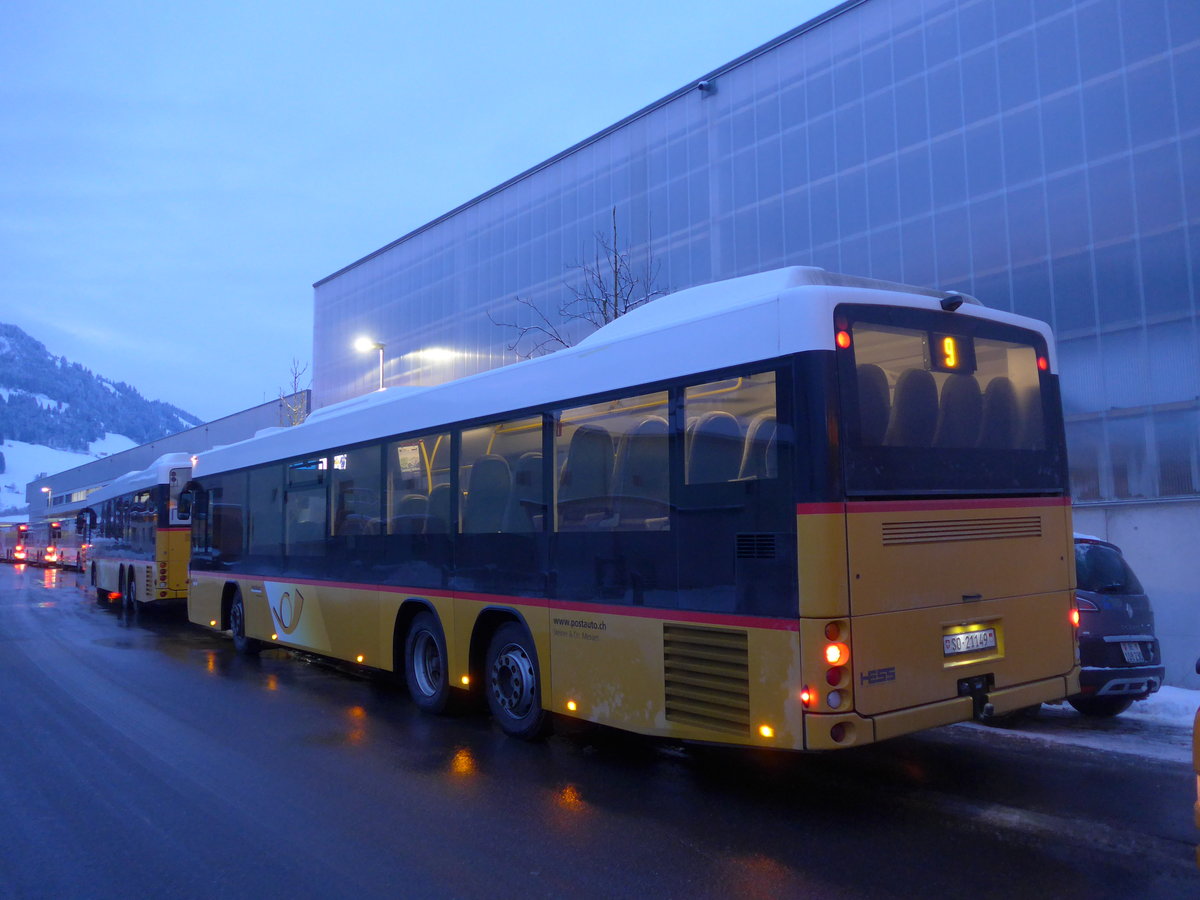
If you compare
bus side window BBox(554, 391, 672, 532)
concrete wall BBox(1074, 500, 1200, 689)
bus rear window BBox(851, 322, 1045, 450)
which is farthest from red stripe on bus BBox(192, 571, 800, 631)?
concrete wall BBox(1074, 500, 1200, 689)

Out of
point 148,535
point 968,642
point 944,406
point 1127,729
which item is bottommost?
point 1127,729

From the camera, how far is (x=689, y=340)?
239 inches

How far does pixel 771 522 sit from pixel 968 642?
154 cm

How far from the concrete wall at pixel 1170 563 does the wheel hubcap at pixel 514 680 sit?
358 inches

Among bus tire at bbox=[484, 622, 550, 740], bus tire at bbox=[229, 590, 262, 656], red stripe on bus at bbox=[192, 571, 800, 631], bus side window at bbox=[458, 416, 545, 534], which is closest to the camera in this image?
red stripe on bus at bbox=[192, 571, 800, 631]

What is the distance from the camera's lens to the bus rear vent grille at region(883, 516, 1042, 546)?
541 centimetres

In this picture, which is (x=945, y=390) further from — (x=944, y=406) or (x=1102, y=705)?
(x=1102, y=705)

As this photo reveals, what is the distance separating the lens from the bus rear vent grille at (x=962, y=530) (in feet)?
17.7

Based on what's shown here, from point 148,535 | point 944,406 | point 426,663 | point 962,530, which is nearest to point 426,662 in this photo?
point 426,663

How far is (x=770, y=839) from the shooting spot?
16.9 ft

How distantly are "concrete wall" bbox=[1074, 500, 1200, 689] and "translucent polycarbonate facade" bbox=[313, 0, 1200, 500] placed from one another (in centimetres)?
34

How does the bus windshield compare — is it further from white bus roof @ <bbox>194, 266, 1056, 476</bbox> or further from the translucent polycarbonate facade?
the translucent polycarbonate facade

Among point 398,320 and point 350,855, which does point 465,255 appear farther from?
point 350,855

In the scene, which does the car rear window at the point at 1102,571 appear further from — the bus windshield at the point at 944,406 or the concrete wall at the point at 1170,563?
the concrete wall at the point at 1170,563
